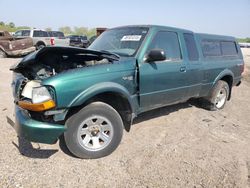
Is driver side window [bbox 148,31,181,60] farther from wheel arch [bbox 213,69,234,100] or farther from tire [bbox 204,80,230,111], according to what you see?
tire [bbox 204,80,230,111]

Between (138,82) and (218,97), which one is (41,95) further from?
(218,97)

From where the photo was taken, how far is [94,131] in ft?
12.5

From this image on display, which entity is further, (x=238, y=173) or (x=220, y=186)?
(x=238, y=173)

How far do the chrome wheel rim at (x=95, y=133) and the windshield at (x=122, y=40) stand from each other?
123 centimetres

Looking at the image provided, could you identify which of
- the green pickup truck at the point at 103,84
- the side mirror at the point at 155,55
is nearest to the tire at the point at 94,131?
the green pickup truck at the point at 103,84

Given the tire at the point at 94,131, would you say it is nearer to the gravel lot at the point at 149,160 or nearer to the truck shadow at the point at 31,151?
the gravel lot at the point at 149,160

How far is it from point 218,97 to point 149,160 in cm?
348

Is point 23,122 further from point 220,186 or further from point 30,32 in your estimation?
point 30,32

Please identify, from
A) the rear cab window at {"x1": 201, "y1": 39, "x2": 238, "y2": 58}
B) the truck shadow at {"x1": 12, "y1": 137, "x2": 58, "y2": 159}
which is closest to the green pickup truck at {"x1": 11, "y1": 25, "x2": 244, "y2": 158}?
the rear cab window at {"x1": 201, "y1": 39, "x2": 238, "y2": 58}

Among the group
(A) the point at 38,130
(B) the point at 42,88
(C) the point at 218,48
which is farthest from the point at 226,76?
(A) the point at 38,130

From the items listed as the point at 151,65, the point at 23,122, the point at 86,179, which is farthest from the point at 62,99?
the point at 151,65

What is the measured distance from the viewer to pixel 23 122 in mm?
3375

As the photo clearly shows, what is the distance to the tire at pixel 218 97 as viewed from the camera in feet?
20.6

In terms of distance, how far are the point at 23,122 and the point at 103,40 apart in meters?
2.40
